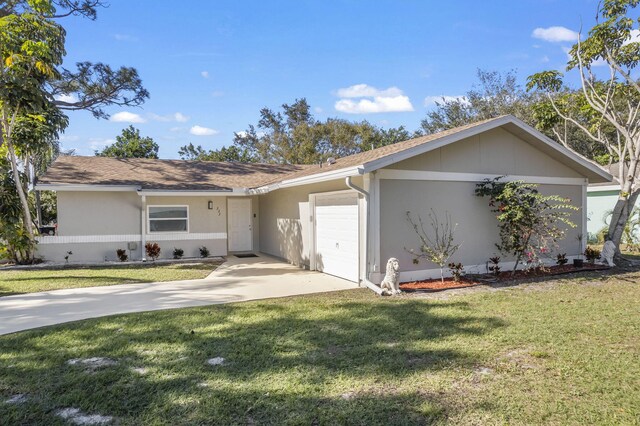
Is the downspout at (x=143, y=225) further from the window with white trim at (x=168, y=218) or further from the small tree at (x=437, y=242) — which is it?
the small tree at (x=437, y=242)

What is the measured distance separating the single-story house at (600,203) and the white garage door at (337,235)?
14.5 metres

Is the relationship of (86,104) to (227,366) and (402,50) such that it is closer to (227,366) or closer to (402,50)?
(402,50)

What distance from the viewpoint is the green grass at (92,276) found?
30.2 feet

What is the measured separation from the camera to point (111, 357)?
4.81 meters

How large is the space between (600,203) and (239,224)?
Answer: 17.0m

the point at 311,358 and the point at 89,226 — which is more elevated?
the point at 89,226

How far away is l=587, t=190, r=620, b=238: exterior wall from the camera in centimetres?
1894

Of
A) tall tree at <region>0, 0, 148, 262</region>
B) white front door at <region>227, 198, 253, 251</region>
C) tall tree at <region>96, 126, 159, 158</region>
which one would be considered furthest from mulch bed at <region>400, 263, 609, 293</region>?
tall tree at <region>96, 126, 159, 158</region>

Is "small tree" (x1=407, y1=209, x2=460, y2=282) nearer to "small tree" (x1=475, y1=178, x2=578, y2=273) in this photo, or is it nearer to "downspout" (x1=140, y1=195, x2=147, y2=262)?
"small tree" (x1=475, y1=178, x2=578, y2=273)

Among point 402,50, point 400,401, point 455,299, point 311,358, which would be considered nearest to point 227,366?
point 311,358

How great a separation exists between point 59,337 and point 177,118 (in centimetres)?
3736

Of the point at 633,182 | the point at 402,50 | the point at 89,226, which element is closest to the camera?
the point at 633,182

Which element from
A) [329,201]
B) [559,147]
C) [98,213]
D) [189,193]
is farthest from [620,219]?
[98,213]

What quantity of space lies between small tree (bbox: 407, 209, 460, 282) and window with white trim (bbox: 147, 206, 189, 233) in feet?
27.7
